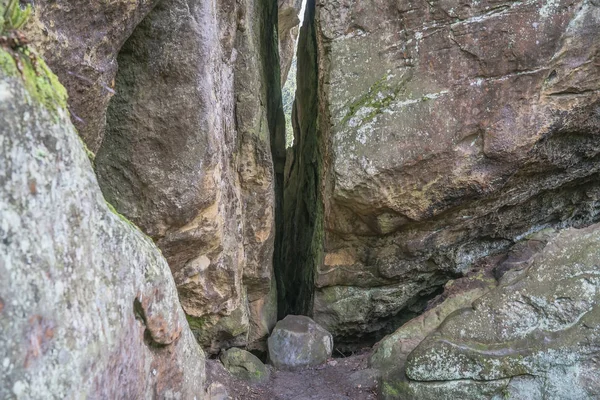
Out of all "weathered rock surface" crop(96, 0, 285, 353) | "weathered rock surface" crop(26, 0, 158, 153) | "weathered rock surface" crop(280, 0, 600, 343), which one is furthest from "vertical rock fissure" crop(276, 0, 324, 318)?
"weathered rock surface" crop(26, 0, 158, 153)

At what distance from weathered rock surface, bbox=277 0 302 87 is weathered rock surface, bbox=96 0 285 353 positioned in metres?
5.41

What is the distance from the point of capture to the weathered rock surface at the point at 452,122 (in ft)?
21.4

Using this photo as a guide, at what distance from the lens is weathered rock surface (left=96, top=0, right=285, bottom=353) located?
5.20 metres

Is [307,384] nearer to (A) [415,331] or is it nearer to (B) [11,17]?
(A) [415,331]

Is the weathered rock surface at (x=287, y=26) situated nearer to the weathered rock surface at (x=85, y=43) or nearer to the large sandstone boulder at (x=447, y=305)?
the large sandstone boulder at (x=447, y=305)

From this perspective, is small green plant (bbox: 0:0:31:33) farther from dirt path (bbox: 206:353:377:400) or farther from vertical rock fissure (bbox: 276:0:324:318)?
vertical rock fissure (bbox: 276:0:324:318)

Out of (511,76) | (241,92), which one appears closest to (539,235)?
(511,76)

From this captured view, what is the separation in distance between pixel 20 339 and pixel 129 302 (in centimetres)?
87

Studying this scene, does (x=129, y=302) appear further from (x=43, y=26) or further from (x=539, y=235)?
(x=539, y=235)

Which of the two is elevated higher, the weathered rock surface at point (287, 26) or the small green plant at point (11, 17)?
the weathered rock surface at point (287, 26)

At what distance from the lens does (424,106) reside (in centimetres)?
671

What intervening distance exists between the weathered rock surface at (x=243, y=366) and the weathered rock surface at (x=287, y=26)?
887cm

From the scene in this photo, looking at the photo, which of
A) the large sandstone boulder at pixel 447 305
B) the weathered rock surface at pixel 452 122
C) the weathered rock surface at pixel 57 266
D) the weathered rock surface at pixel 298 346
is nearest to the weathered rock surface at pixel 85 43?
the weathered rock surface at pixel 57 266

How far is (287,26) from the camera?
563 inches
